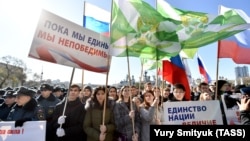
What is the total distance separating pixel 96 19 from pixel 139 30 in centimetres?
206

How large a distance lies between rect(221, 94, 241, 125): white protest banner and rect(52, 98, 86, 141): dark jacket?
9.48ft

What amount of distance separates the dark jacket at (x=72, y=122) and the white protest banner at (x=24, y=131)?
0.45 m

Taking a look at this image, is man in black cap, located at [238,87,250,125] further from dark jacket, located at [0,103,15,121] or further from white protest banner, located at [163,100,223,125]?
dark jacket, located at [0,103,15,121]

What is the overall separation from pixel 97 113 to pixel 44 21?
Result: 6.23ft

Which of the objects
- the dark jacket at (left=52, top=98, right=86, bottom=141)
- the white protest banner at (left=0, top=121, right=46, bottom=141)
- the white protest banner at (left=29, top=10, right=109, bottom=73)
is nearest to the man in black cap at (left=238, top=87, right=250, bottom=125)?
the white protest banner at (left=29, top=10, right=109, bottom=73)

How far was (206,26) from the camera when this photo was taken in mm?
6469

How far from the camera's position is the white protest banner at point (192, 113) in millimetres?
5488

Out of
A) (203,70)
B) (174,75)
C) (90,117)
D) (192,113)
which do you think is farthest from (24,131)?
(203,70)

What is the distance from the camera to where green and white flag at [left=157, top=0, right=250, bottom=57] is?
6.35m

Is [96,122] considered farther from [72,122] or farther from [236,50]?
[236,50]

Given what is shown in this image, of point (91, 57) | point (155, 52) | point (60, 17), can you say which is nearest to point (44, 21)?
point (60, 17)

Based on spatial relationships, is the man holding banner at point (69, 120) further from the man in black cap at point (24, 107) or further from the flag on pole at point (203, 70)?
the flag on pole at point (203, 70)

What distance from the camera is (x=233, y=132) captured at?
4.01m

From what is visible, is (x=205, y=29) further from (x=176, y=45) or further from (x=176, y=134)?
(x=176, y=134)
